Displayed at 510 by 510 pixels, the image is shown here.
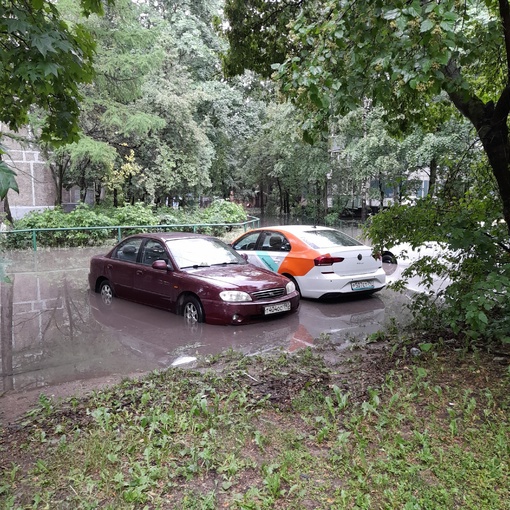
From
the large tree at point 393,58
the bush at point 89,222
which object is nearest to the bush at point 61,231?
the bush at point 89,222

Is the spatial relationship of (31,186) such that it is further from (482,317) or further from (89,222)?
(482,317)

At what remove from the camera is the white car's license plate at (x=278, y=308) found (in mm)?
7711

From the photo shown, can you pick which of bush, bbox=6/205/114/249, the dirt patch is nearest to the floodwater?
the dirt patch

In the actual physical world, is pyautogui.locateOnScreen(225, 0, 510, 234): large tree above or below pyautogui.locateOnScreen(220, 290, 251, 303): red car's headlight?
above

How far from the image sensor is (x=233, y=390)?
183 inches

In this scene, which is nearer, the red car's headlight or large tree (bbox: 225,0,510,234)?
large tree (bbox: 225,0,510,234)

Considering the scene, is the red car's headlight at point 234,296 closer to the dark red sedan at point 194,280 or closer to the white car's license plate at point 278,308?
the dark red sedan at point 194,280

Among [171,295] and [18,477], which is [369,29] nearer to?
[18,477]

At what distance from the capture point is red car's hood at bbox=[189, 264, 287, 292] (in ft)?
25.0

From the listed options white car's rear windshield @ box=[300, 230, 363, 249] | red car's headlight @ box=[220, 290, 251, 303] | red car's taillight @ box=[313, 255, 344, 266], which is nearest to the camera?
red car's headlight @ box=[220, 290, 251, 303]

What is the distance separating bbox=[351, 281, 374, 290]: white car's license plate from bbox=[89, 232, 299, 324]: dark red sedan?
1.42 metres

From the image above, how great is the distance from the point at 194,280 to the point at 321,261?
244 cm

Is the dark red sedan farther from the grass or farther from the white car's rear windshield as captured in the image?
the grass

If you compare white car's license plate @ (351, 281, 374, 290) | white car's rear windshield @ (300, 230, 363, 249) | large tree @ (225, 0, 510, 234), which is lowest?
white car's license plate @ (351, 281, 374, 290)
